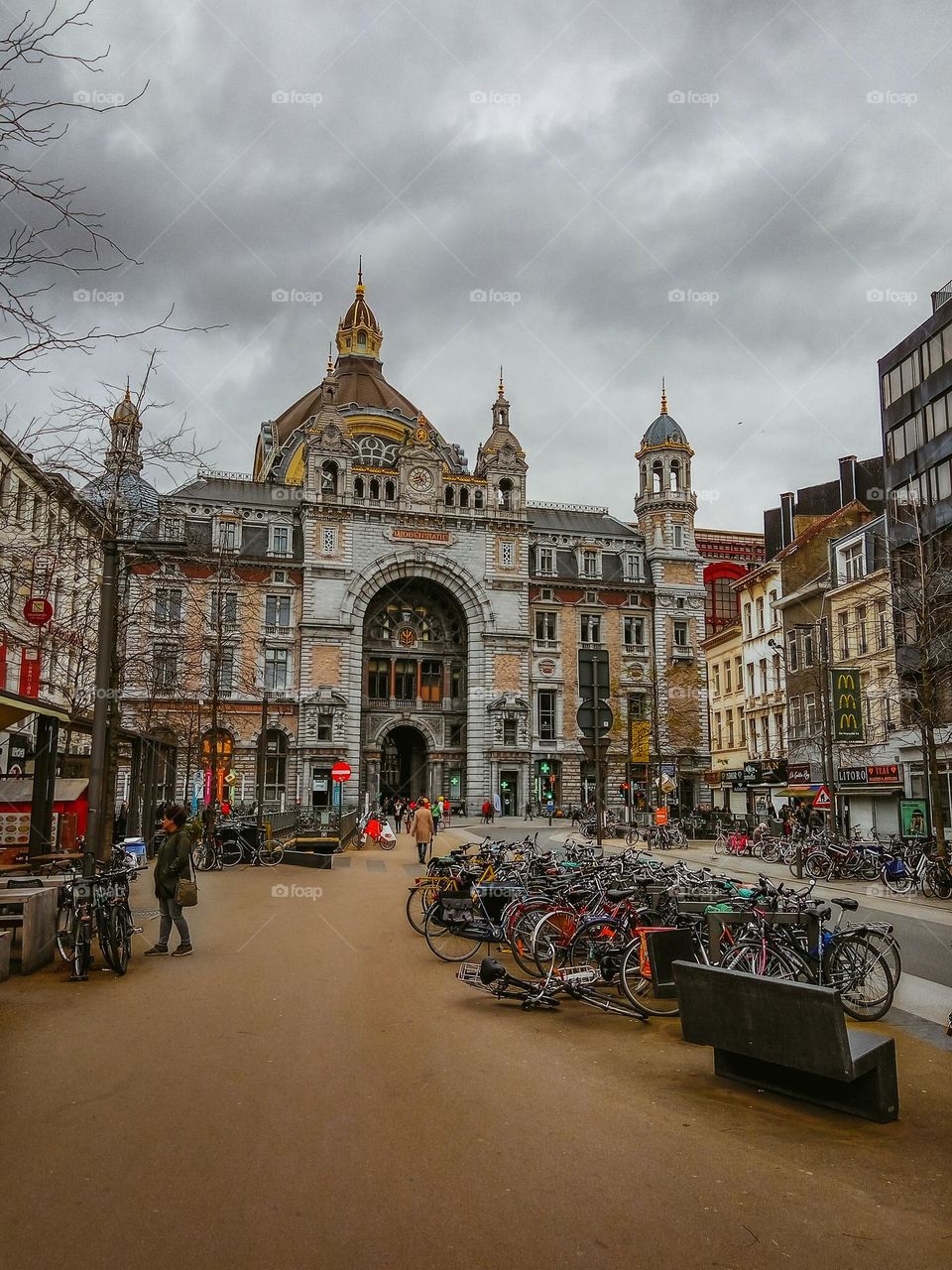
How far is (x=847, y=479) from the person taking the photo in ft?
181

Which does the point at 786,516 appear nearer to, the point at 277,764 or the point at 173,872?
the point at 277,764

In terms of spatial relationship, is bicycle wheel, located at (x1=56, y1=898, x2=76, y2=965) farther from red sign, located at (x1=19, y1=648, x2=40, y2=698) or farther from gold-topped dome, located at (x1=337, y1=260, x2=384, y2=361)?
gold-topped dome, located at (x1=337, y1=260, x2=384, y2=361)

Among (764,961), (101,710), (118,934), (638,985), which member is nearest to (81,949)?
(118,934)

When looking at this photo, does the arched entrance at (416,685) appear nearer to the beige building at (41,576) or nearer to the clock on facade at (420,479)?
the clock on facade at (420,479)

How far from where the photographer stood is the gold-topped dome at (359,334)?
87125mm

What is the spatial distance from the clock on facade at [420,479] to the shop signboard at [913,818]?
4425cm

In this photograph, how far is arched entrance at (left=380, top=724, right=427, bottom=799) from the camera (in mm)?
69312

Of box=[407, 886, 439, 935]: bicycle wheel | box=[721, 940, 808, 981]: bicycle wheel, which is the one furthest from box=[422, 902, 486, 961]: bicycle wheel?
box=[721, 940, 808, 981]: bicycle wheel

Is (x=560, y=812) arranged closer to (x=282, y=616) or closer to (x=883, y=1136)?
(x=282, y=616)

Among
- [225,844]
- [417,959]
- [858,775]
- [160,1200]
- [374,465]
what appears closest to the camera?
[160,1200]

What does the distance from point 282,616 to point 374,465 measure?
47.6 ft

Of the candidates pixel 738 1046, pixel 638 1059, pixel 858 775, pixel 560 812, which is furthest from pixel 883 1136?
pixel 560 812

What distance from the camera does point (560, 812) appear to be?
64.9m

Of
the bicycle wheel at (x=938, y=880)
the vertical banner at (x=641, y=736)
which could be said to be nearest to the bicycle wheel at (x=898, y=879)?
the bicycle wheel at (x=938, y=880)
